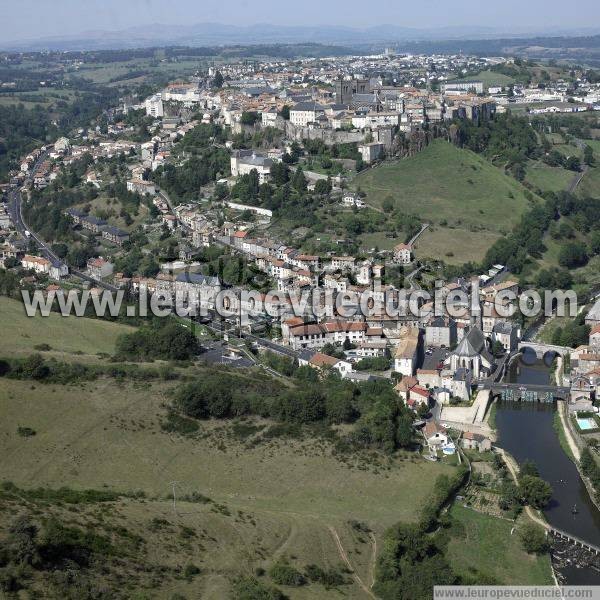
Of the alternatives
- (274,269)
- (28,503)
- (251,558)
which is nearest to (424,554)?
(251,558)

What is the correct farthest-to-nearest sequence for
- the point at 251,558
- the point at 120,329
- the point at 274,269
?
the point at 274,269 → the point at 120,329 → the point at 251,558

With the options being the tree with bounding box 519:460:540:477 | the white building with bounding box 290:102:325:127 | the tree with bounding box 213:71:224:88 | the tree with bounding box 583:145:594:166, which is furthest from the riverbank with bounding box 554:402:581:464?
the tree with bounding box 213:71:224:88

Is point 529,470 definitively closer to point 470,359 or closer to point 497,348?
point 470,359

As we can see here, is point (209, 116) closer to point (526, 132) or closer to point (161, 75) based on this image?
point (526, 132)

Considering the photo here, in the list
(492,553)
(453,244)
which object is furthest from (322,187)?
(492,553)

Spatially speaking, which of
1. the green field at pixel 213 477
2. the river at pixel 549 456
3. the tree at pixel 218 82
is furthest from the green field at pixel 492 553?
the tree at pixel 218 82

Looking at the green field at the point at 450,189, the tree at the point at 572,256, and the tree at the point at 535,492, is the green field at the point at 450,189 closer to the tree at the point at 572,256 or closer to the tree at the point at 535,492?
the tree at the point at 572,256

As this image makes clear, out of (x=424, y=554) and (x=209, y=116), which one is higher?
(x=209, y=116)
